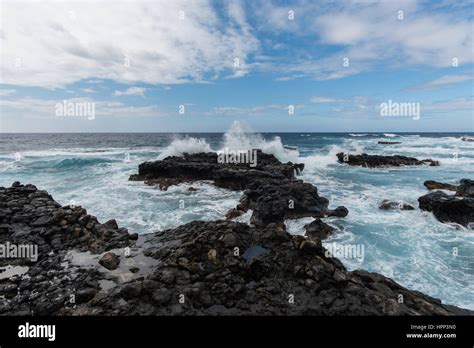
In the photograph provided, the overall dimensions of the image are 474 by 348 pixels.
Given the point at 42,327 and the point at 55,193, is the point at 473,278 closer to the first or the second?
the point at 42,327

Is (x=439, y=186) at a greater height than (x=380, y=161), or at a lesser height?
lesser

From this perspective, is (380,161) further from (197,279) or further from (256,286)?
(197,279)

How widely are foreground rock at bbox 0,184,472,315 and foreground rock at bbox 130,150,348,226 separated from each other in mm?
5783

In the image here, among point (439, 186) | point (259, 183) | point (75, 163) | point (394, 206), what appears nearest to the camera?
point (394, 206)

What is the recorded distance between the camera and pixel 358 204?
→ 16.7 metres

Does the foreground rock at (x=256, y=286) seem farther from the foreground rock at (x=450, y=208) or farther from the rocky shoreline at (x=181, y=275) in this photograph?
the foreground rock at (x=450, y=208)

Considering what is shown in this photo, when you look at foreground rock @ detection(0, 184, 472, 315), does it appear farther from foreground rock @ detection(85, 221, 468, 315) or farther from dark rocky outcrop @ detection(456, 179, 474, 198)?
dark rocky outcrop @ detection(456, 179, 474, 198)

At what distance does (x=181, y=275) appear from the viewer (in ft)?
21.2

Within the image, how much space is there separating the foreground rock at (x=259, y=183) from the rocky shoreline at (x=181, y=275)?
5.71m

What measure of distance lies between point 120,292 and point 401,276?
8.05m

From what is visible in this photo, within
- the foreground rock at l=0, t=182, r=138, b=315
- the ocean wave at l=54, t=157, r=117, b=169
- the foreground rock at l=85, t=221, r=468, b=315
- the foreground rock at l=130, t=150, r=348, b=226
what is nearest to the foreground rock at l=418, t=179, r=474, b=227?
the foreground rock at l=130, t=150, r=348, b=226

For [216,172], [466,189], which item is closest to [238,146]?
[216,172]

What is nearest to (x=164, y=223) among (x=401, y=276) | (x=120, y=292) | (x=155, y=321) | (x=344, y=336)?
(x=120, y=292)

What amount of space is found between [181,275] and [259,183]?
11.4m
